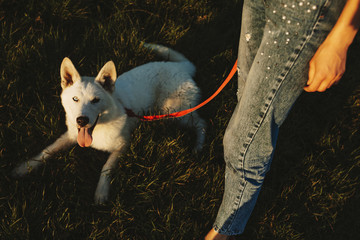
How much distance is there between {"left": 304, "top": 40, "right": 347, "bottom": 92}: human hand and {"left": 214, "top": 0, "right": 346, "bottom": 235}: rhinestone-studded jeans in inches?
1.5

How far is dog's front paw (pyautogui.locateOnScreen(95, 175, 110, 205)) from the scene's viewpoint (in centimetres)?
212

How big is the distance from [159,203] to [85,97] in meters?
1.02

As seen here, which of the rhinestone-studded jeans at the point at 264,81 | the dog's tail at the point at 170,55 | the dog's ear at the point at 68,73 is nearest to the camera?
the rhinestone-studded jeans at the point at 264,81

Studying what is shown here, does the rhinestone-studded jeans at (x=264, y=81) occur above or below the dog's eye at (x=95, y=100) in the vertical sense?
above

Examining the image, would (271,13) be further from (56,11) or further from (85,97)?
(56,11)

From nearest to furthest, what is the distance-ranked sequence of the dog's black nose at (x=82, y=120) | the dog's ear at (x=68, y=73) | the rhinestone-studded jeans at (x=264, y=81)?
the rhinestone-studded jeans at (x=264, y=81) < the dog's black nose at (x=82, y=120) < the dog's ear at (x=68, y=73)

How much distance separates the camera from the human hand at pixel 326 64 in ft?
3.89

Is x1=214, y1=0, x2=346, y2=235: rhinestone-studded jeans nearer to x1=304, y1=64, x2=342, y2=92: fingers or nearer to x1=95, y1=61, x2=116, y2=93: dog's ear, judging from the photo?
x1=304, y1=64, x2=342, y2=92: fingers

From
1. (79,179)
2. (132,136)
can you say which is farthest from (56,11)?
(79,179)

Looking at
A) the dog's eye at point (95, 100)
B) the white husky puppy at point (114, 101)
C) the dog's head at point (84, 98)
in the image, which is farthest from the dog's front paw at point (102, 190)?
the dog's eye at point (95, 100)

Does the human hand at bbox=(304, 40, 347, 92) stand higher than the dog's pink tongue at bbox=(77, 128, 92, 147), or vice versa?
the human hand at bbox=(304, 40, 347, 92)

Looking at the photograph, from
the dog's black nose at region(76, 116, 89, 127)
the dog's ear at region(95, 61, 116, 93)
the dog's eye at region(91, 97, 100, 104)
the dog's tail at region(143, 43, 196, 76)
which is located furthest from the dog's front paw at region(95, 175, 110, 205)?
the dog's tail at region(143, 43, 196, 76)

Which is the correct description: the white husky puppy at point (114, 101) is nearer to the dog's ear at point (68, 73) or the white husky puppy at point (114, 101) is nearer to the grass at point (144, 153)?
the dog's ear at point (68, 73)

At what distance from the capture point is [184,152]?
233 centimetres
